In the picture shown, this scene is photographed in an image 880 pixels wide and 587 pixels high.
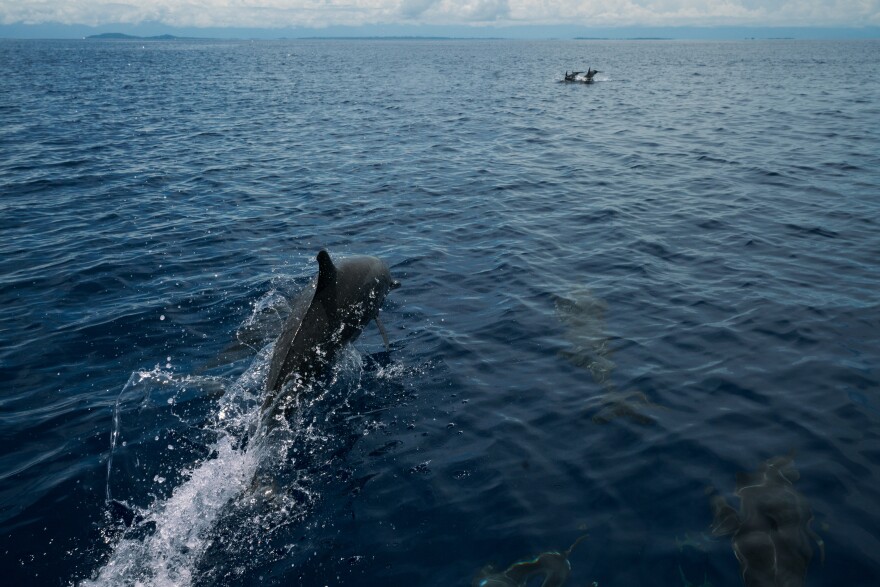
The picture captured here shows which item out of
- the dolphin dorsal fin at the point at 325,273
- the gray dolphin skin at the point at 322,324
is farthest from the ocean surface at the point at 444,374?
the dolphin dorsal fin at the point at 325,273

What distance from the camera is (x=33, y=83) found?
196ft

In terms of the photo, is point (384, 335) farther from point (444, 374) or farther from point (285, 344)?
point (285, 344)

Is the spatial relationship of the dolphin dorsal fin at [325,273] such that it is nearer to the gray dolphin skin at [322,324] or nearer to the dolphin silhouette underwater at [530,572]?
the gray dolphin skin at [322,324]

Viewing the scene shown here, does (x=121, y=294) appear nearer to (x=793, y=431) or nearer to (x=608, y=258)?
(x=608, y=258)

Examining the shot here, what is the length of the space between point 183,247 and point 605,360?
1179 cm

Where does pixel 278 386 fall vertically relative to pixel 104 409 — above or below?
above

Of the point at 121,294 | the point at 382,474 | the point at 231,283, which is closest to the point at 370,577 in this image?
the point at 382,474

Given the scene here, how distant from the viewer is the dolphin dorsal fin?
8.74m

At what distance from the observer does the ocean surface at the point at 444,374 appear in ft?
22.1

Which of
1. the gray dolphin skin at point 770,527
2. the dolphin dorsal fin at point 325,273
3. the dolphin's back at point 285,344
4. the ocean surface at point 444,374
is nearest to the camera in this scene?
the gray dolphin skin at point 770,527

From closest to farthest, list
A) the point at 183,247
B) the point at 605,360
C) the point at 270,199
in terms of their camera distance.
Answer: the point at 605,360, the point at 183,247, the point at 270,199

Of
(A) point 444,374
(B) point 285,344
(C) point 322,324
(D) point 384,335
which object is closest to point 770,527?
(A) point 444,374

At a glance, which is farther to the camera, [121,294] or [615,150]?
[615,150]

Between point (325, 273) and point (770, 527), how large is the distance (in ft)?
22.4
